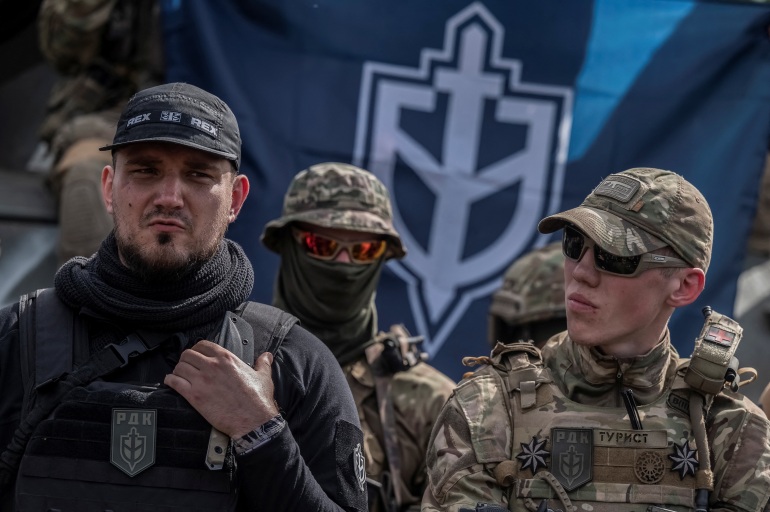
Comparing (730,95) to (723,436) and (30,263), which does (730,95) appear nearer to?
(30,263)

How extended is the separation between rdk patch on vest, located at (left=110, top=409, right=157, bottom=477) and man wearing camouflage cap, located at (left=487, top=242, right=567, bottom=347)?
8.28 feet

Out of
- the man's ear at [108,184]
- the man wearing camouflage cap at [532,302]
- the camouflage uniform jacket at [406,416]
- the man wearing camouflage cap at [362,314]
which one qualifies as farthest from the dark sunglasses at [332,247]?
the man's ear at [108,184]

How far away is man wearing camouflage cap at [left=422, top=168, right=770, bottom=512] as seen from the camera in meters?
3.41

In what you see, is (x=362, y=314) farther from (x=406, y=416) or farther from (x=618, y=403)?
(x=618, y=403)

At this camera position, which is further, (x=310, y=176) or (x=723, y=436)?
(x=310, y=176)

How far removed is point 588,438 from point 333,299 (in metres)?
1.89

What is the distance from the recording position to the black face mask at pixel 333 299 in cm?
516

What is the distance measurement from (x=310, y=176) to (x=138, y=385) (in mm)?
2537

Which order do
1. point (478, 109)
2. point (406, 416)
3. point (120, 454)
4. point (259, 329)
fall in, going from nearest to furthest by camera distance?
point (120, 454)
point (259, 329)
point (406, 416)
point (478, 109)

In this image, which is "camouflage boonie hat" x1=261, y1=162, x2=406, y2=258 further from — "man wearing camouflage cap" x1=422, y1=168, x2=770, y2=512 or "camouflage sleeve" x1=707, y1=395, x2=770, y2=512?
"camouflage sleeve" x1=707, y1=395, x2=770, y2=512

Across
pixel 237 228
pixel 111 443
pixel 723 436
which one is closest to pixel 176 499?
pixel 111 443

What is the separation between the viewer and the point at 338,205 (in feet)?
17.4

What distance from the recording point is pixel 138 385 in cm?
306

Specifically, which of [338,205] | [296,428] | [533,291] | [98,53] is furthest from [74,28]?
[296,428]
